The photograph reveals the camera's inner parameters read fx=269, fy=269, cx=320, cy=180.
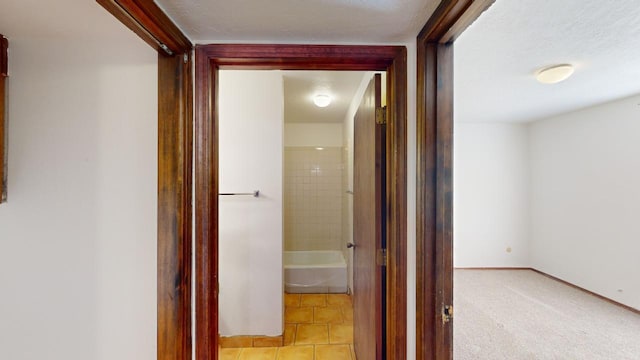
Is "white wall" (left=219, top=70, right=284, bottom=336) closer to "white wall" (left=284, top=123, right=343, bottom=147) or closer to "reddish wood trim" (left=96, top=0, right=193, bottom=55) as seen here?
"reddish wood trim" (left=96, top=0, right=193, bottom=55)

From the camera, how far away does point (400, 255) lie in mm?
1159

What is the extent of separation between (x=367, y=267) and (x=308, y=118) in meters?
2.87

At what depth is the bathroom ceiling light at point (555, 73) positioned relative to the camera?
2287mm

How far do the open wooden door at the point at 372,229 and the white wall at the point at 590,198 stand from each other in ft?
11.3

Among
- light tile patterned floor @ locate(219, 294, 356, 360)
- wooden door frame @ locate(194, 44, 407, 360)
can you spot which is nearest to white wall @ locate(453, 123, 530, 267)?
light tile patterned floor @ locate(219, 294, 356, 360)

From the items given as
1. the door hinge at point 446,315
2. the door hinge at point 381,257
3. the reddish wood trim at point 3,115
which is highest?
the reddish wood trim at point 3,115

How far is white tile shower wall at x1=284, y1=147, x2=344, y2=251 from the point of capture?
4.36 meters

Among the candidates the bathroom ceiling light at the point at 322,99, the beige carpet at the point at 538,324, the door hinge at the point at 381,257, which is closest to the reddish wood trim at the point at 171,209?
the door hinge at the point at 381,257

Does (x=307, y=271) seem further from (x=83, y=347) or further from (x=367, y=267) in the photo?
(x=83, y=347)

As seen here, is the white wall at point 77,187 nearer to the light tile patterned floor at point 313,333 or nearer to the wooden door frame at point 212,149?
the wooden door frame at point 212,149

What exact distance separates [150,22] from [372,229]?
1.28m

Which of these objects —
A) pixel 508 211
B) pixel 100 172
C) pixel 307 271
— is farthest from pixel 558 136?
pixel 100 172

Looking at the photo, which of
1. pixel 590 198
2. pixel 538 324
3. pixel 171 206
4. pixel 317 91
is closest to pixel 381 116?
pixel 171 206

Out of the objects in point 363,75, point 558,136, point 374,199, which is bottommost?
point 374,199
